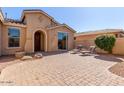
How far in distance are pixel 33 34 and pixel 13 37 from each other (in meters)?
2.55

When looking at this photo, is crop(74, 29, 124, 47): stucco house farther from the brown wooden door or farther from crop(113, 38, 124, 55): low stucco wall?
the brown wooden door

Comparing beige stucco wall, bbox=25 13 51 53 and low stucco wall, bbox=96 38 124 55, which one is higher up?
beige stucco wall, bbox=25 13 51 53

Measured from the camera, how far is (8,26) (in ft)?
50.6

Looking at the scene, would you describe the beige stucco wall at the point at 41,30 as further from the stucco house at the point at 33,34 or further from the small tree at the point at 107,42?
the small tree at the point at 107,42

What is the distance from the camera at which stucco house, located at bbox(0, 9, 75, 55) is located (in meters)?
15.4

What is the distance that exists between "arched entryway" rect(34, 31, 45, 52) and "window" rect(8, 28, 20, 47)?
11.4 feet

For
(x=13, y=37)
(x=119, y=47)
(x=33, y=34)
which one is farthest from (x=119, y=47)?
(x=13, y=37)

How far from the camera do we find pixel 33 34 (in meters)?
17.5

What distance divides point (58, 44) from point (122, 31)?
15.1 m

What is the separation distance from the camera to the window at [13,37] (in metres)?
15.7

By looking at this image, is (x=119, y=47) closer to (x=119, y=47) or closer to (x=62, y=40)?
(x=119, y=47)

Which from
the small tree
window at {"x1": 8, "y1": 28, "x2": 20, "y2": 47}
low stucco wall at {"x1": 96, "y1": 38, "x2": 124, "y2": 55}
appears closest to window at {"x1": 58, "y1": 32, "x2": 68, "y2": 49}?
the small tree
